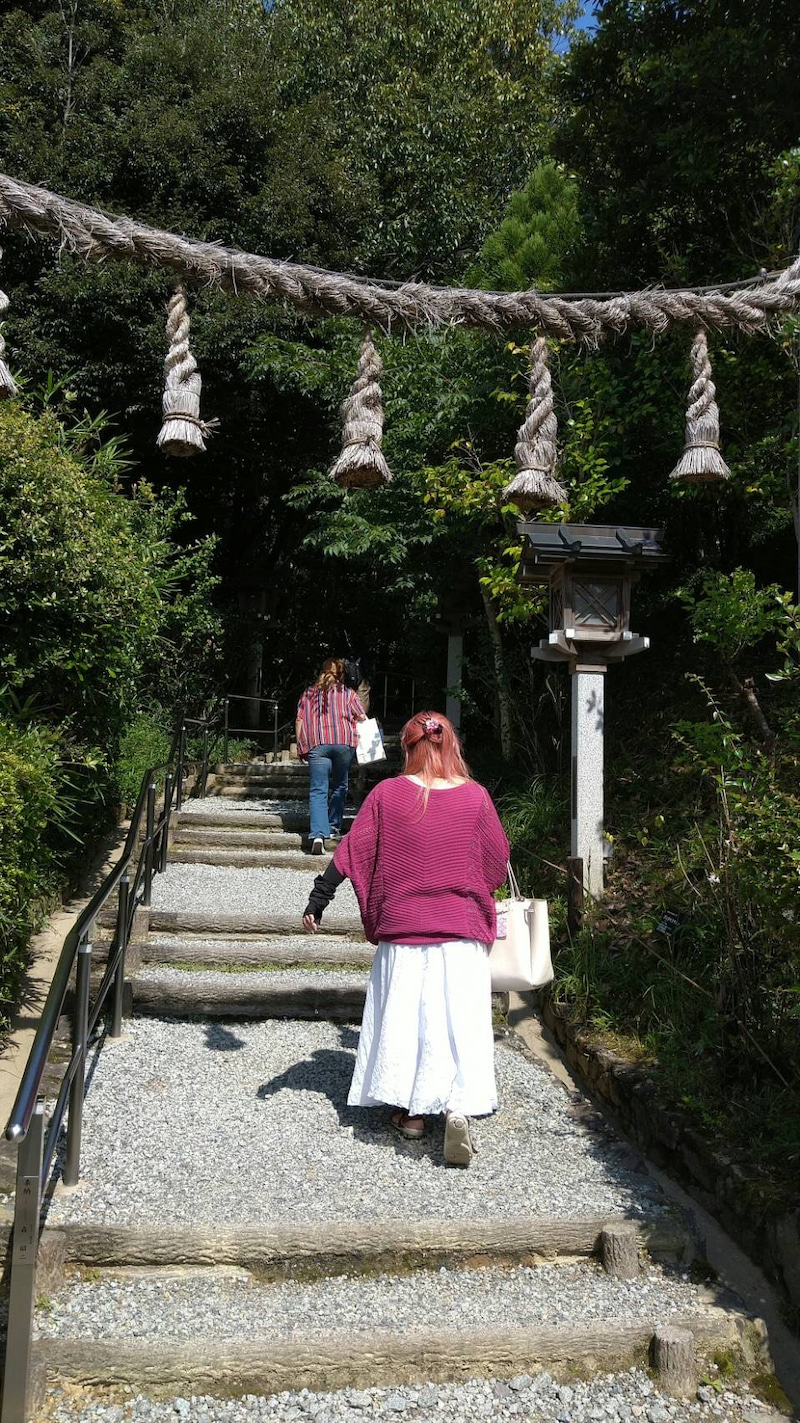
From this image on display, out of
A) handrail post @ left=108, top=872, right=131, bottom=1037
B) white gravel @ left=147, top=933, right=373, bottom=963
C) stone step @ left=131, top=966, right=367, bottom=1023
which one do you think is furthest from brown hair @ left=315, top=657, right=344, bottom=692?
handrail post @ left=108, top=872, right=131, bottom=1037

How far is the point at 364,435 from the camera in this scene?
14.6ft

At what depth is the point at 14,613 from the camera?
5688 millimetres

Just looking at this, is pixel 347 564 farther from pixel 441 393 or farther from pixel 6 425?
pixel 6 425

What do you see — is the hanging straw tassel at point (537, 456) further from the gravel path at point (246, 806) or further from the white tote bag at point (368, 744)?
the gravel path at point (246, 806)

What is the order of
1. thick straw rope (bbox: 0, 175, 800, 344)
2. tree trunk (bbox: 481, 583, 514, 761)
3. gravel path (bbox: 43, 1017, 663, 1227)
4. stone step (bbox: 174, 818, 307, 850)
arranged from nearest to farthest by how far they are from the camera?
gravel path (bbox: 43, 1017, 663, 1227) → thick straw rope (bbox: 0, 175, 800, 344) → stone step (bbox: 174, 818, 307, 850) → tree trunk (bbox: 481, 583, 514, 761)

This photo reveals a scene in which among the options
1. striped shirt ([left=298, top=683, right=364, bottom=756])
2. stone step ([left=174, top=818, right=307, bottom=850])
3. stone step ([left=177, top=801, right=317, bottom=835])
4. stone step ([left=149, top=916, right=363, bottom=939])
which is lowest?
stone step ([left=149, top=916, right=363, bottom=939])

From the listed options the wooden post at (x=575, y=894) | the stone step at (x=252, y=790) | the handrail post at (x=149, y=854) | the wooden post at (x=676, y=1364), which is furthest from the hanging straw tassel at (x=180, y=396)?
the stone step at (x=252, y=790)

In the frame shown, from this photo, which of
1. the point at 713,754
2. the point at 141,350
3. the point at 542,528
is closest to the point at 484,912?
the point at 713,754

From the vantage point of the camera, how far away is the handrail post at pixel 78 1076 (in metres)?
3.33

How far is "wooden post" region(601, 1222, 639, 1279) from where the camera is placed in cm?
313

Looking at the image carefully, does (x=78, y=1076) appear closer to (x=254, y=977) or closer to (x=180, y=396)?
(x=254, y=977)

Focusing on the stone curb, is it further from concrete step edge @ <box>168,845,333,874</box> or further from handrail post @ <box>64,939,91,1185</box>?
concrete step edge @ <box>168,845,333,874</box>

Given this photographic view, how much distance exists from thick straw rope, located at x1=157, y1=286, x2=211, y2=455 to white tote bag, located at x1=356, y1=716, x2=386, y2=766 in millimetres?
3844

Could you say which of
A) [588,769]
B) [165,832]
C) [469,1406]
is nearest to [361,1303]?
[469,1406]
